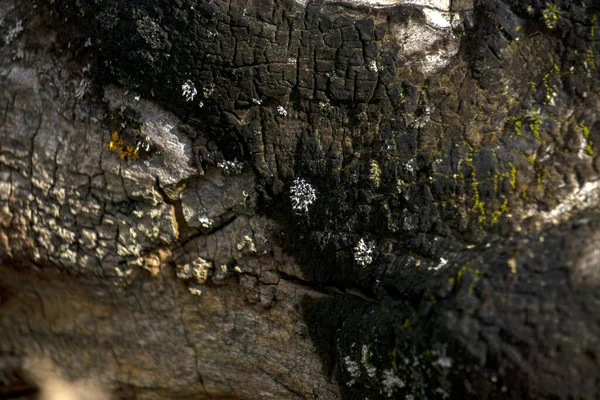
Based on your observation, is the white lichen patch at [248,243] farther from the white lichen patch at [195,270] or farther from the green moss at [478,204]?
the green moss at [478,204]

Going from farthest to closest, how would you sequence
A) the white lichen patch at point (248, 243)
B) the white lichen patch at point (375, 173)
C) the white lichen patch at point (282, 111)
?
the white lichen patch at point (248, 243) → the white lichen patch at point (282, 111) → the white lichen patch at point (375, 173)

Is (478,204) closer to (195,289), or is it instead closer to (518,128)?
(518,128)

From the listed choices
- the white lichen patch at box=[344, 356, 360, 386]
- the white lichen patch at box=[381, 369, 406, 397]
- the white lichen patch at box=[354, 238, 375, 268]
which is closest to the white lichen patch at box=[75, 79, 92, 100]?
the white lichen patch at box=[354, 238, 375, 268]

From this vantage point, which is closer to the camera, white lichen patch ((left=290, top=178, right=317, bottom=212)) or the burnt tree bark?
the burnt tree bark

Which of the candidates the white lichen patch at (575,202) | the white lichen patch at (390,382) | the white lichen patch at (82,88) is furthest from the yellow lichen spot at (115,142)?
the white lichen patch at (575,202)

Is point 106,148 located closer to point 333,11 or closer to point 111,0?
point 111,0

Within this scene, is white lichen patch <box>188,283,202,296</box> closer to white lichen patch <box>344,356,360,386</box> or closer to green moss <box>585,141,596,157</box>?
white lichen patch <box>344,356,360,386</box>

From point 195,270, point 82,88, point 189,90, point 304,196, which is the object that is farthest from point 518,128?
point 82,88
